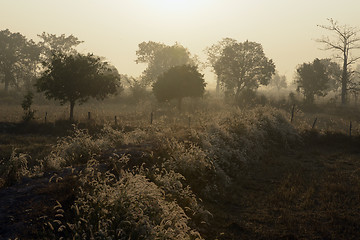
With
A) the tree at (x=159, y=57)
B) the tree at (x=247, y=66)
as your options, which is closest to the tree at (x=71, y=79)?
the tree at (x=247, y=66)

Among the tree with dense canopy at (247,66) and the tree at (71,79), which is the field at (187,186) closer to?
the tree at (71,79)

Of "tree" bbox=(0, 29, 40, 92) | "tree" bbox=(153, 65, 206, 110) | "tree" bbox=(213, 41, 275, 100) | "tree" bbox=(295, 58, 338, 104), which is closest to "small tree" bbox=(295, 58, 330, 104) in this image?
"tree" bbox=(295, 58, 338, 104)

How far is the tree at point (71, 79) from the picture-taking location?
83.3 feet

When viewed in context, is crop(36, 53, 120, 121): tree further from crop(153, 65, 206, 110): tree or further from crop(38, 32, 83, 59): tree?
crop(38, 32, 83, 59): tree

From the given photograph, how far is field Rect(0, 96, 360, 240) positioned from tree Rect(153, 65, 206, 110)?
1872cm

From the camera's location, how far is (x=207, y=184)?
10469 millimetres

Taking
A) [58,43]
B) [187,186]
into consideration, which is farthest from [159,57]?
[187,186]

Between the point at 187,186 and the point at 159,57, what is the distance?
2981 inches

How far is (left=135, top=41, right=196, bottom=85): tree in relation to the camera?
80.8 m

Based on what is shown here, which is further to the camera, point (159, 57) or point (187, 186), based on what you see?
point (159, 57)

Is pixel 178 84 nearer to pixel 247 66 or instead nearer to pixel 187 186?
pixel 247 66

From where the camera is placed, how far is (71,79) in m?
25.8

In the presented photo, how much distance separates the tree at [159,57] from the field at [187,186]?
6211cm

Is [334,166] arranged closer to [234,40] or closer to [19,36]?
[234,40]
